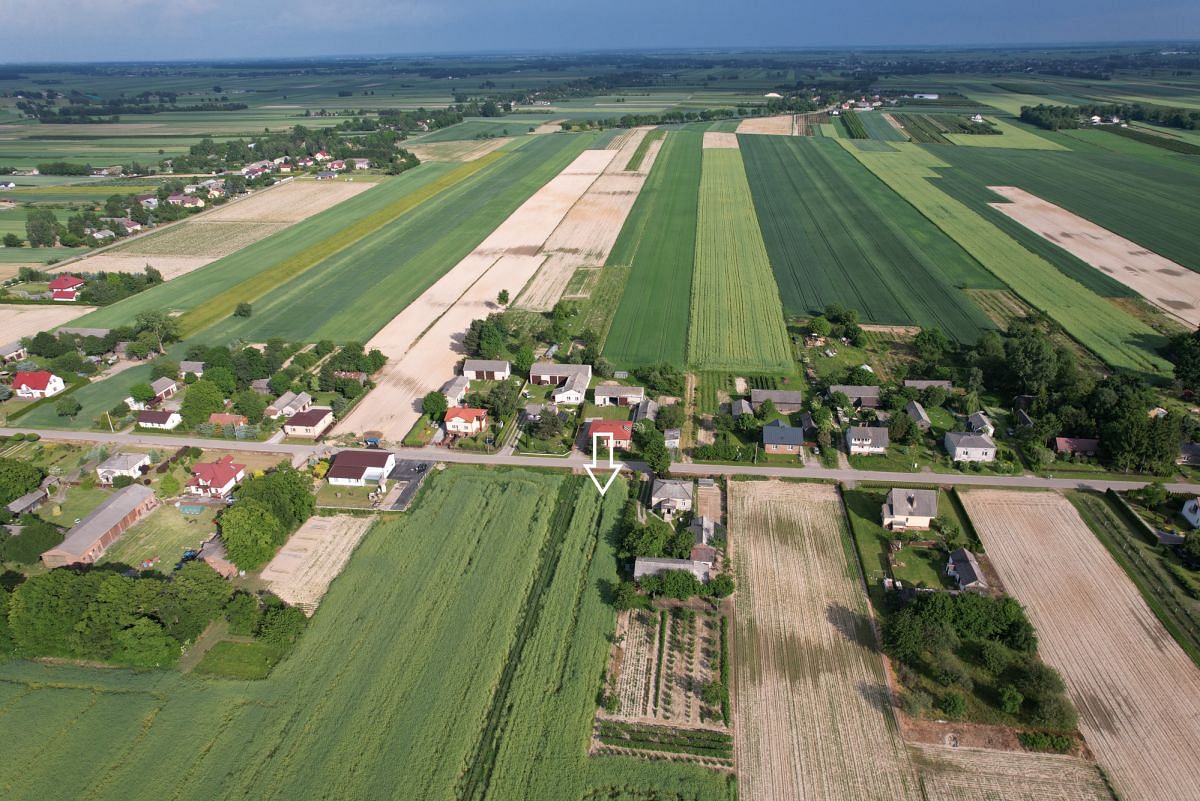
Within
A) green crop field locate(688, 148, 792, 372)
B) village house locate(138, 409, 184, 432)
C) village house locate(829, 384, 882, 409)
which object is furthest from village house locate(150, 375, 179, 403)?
village house locate(829, 384, 882, 409)

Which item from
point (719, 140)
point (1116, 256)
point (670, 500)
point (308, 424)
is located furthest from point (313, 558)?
point (719, 140)

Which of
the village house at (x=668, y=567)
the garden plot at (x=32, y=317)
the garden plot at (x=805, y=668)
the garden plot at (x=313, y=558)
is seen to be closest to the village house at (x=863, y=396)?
the garden plot at (x=805, y=668)

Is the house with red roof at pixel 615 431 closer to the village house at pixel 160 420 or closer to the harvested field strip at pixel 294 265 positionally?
the village house at pixel 160 420

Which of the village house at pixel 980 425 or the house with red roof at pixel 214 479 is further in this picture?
the village house at pixel 980 425

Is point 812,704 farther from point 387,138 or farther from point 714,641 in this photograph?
point 387,138

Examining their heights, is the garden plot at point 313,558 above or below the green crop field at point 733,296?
below

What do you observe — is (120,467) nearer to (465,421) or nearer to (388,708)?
(465,421)
